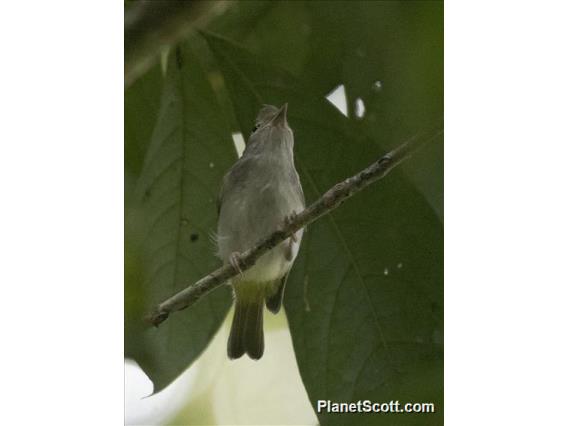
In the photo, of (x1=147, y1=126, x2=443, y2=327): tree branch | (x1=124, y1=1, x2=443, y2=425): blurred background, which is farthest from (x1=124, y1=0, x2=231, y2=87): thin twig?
(x1=147, y1=126, x2=443, y2=327): tree branch

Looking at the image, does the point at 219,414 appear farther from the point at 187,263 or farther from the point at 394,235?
the point at 394,235

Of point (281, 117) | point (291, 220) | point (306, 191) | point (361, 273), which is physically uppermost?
point (281, 117)

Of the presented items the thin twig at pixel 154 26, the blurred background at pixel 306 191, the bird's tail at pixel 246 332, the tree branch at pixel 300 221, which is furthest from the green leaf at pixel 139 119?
the bird's tail at pixel 246 332

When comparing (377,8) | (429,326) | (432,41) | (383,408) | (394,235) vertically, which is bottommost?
(383,408)

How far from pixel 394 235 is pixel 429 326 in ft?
0.73

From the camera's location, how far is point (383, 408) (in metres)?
1.79

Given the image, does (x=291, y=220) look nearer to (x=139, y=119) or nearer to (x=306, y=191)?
(x=306, y=191)

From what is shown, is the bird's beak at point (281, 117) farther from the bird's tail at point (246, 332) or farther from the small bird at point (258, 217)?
the bird's tail at point (246, 332)

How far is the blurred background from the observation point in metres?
1.75

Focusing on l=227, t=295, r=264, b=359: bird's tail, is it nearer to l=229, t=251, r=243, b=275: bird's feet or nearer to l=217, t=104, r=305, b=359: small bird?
l=217, t=104, r=305, b=359: small bird

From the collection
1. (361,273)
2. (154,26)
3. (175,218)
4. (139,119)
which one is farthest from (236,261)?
(154,26)

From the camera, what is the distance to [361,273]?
1.78 m

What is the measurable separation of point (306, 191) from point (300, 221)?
21 cm

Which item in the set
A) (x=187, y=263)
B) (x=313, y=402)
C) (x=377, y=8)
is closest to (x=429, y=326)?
(x=313, y=402)
